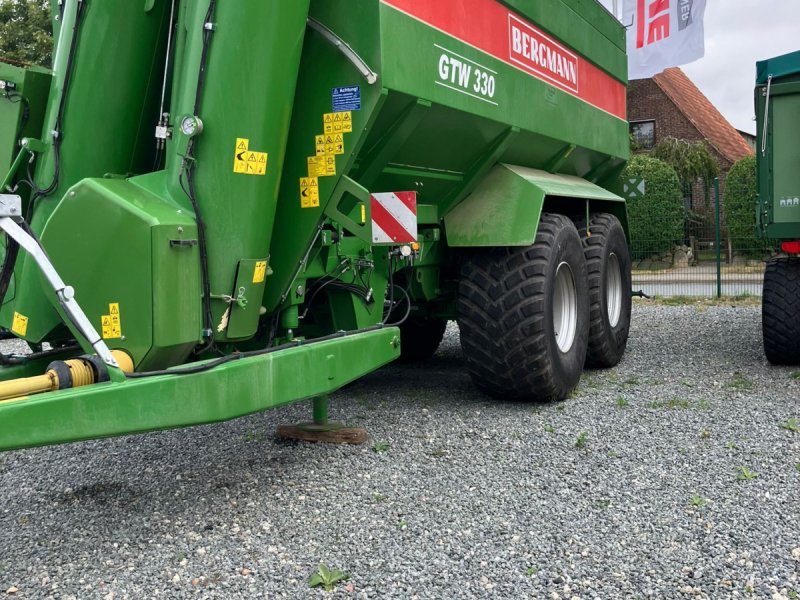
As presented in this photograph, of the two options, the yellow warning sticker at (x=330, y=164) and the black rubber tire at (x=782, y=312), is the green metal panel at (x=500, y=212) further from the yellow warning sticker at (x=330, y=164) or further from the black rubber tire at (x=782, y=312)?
the black rubber tire at (x=782, y=312)

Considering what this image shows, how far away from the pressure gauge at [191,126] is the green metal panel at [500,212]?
85.9 inches

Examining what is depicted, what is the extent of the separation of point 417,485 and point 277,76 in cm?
195

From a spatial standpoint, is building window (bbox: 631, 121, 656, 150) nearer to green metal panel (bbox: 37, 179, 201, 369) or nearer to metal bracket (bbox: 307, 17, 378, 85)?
metal bracket (bbox: 307, 17, 378, 85)

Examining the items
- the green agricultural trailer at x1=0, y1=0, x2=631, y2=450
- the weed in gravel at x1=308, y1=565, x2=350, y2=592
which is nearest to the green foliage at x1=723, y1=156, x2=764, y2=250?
the green agricultural trailer at x1=0, y1=0, x2=631, y2=450

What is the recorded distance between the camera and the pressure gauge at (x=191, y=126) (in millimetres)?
3266

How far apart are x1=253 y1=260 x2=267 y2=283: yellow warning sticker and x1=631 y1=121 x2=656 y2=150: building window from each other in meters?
24.0

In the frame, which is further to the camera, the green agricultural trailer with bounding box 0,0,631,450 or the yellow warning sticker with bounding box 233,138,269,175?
the yellow warning sticker with bounding box 233,138,269,175

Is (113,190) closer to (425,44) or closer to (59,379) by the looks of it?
(59,379)

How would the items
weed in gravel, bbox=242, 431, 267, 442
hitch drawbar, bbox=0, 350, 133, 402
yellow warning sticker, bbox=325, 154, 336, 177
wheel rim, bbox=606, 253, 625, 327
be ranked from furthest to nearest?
wheel rim, bbox=606, 253, 625, 327 → weed in gravel, bbox=242, 431, 267, 442 → yellow warning sticker, bbox=325, 154, 336, 177 → hitch drawbar, bbox=0, 350, 133, 402

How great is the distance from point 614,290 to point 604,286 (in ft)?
2.07

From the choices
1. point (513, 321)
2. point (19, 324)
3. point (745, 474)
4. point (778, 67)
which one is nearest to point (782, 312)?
point (778, 67)

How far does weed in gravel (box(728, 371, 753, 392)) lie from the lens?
219 inches

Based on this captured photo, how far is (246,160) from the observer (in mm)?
3361

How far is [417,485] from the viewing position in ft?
12.0
